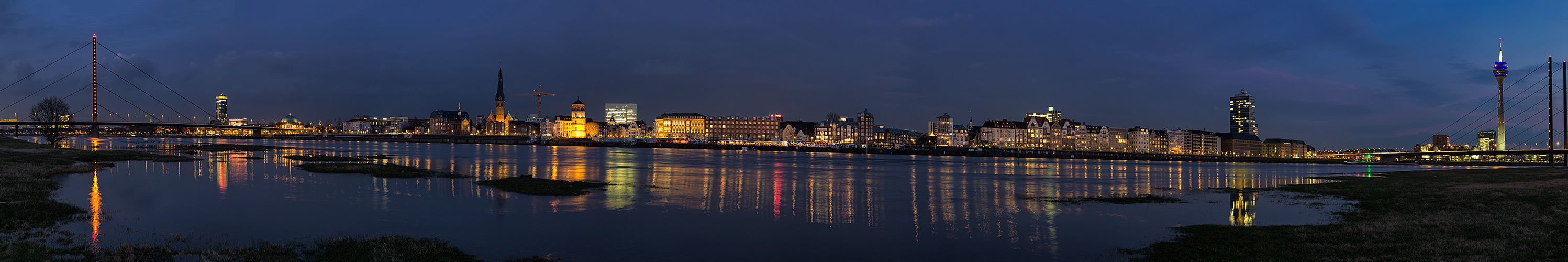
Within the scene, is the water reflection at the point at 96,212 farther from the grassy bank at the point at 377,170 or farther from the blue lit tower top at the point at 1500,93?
the blue lit tower top at the point at 1500,93

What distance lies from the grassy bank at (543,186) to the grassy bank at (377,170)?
5.37m

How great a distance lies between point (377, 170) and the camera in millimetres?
40562

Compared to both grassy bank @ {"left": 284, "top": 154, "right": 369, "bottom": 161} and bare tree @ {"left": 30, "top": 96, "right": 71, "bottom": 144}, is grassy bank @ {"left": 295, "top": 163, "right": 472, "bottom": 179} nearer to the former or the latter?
grassy bank @ {"left": 284, "top": 154, "right": 369, "bottom": 161}

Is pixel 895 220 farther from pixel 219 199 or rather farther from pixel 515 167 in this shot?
pixel 515 167

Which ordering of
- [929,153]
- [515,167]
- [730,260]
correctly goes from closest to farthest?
[730,260]
[515,167]
[929,153]

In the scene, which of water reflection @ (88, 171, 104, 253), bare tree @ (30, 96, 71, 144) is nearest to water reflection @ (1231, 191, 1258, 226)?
water reflection @ (88, 171, 104, 253)

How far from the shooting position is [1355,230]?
50.2ft

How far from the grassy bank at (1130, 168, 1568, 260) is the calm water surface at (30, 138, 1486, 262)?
55.8 inches

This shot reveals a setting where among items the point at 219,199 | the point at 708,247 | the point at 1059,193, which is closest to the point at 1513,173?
the point at 1059,193

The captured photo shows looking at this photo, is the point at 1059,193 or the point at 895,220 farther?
the point at 1059,193

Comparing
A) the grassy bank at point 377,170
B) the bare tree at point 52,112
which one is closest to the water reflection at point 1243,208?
the grassy bank at point 377,170

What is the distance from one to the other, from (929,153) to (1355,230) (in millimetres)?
154959

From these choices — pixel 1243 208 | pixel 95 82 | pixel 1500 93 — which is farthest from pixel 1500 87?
pixel 95 82

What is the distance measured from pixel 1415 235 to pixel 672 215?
56.2ft
